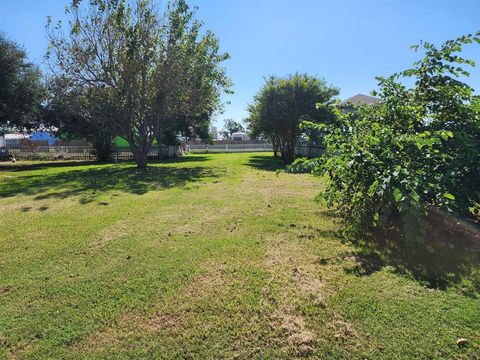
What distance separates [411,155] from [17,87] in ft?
68.5

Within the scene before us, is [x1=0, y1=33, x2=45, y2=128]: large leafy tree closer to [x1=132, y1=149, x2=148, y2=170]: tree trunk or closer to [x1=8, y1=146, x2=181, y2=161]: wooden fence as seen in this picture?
[x1=8, y1=146, x2=181, y2=161]: wooden fence

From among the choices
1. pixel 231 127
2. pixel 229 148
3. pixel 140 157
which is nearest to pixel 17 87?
pixel 140 157

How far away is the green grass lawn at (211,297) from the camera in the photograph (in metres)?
2.46

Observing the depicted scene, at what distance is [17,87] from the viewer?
1823cm

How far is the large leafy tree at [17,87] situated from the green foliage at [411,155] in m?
19.2

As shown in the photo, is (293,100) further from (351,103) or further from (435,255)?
(435,255)

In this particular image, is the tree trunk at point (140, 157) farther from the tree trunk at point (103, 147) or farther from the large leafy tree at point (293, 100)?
the tree trunk at point (103, 147)

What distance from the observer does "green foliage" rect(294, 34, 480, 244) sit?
3.74 metres

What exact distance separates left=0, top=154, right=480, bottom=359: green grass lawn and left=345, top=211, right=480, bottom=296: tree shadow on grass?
15cm

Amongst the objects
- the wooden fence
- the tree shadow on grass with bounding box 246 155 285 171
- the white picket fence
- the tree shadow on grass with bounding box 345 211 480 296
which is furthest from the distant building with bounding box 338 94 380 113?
the white picket fence

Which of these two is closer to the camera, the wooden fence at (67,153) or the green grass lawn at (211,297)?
the green grass lawn at (211,297)

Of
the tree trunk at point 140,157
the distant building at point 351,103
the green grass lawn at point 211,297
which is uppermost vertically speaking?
the distant building at point 351,103

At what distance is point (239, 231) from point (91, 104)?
12.9 metres

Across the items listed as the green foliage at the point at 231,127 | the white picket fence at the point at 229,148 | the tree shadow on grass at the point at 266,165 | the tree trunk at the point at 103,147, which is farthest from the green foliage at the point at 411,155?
the green foliage at the point at 231,127
